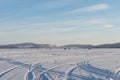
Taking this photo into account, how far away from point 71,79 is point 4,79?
2.95m

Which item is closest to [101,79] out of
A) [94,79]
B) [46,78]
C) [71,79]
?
[94,79]

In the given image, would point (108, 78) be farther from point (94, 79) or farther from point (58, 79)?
point (58, 79)

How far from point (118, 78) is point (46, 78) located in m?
3.04

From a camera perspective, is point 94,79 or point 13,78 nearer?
point 94,79

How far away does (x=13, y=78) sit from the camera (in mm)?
14180

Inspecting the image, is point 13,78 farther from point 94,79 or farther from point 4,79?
point 94,79

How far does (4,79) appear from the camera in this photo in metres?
13.9

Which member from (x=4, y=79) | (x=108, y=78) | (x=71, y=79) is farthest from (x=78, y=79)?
(x=4, y=79)

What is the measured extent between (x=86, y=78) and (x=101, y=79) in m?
0.73

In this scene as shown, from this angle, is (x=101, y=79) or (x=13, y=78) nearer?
(x=101, y=79)

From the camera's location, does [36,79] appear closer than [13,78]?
Yes

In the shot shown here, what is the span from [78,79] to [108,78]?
1305 millimetres

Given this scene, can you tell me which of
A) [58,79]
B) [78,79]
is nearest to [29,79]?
[58,79]

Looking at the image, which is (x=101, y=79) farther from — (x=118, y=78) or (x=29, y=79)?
(x=29, y=79)
